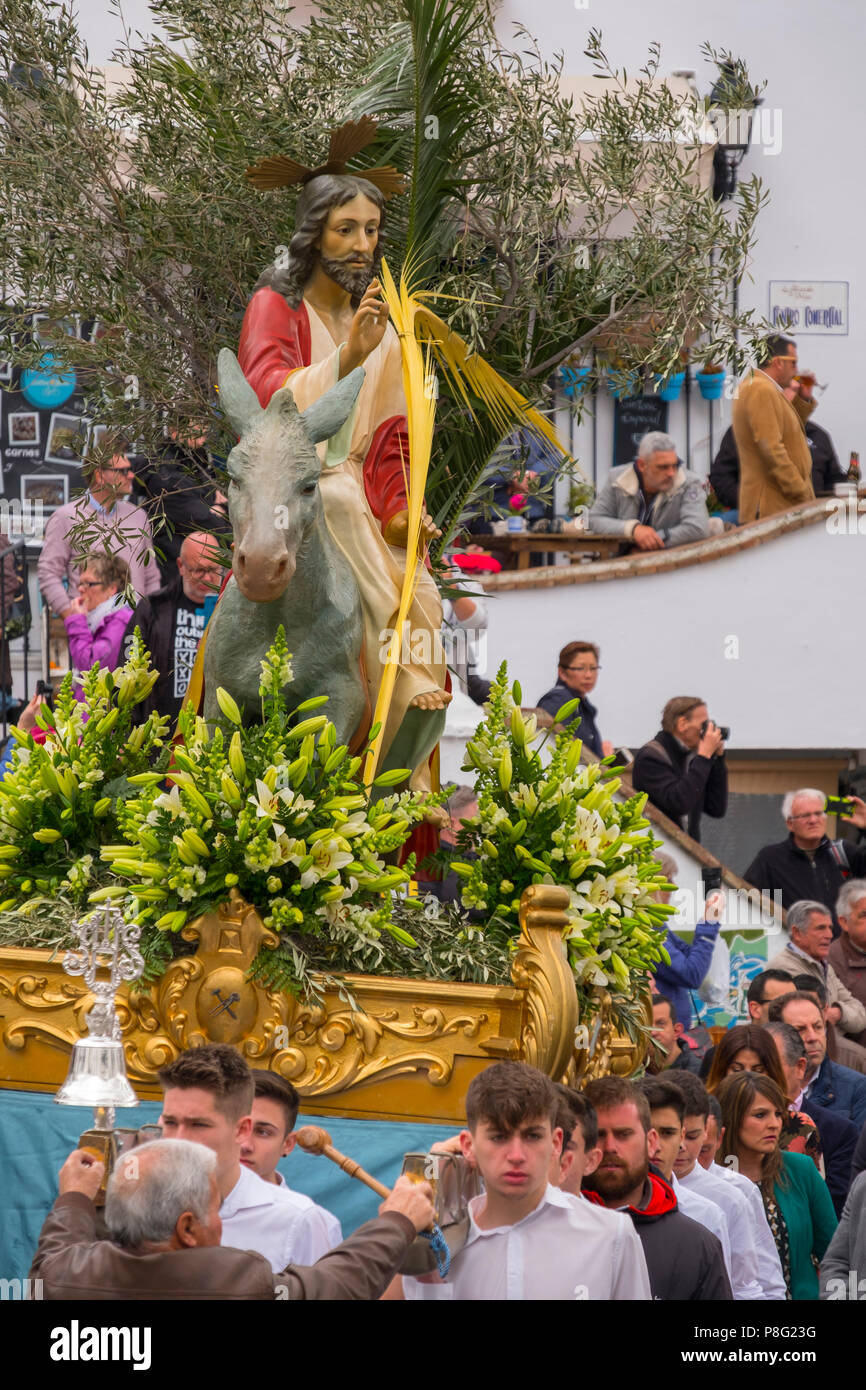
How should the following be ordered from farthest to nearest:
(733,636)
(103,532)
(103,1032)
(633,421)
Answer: (633,421) → (733,636) → (103,532) → (103,1032)

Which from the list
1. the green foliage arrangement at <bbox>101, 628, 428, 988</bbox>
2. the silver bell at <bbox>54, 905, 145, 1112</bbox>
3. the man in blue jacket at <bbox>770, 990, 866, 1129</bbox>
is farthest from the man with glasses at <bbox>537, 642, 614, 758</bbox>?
the silver bell at <bbox>54, 905, 145, 1112</bbox>

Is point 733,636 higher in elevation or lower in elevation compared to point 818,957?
higher

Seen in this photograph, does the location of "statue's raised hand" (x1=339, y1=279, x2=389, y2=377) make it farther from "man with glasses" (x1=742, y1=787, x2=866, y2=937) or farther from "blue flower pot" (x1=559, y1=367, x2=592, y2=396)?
"man with glasses" (x1=742, y1=787, x2=866, y2=937)

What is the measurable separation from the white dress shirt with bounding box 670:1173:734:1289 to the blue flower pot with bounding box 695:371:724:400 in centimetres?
866

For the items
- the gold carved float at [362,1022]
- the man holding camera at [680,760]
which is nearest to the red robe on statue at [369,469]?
the gold carved float at [362,1022]

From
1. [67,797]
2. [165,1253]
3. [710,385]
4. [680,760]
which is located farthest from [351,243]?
[710,385]

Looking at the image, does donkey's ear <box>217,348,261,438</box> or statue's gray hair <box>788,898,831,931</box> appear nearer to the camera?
donkey's ear <box>217,348,261,438</box>

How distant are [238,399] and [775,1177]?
2.64 metres

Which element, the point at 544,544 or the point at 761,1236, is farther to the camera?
the point at 544,544

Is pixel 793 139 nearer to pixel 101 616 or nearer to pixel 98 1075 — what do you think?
pixel 101 616

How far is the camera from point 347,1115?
5133 millimetres

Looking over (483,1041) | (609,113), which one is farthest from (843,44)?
(483,1041)

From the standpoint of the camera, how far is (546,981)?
5.05 meters

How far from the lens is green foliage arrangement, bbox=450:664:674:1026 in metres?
5.57
